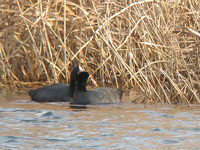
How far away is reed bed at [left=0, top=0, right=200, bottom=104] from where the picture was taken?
1070cm

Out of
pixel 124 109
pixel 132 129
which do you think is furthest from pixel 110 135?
pixel 124 109

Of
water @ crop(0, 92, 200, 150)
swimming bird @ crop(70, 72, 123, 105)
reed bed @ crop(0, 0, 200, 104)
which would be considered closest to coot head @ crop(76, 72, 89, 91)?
swimming bird @ crop(70, 72, 123, 105)

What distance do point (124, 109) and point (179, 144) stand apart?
10.2ft

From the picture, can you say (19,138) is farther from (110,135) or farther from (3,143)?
(110,135)

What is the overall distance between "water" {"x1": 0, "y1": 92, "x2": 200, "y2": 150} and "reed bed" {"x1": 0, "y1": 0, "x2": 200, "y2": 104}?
60cm

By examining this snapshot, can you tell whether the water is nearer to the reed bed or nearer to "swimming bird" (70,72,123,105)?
"swimming bird" (70,72,123,105)

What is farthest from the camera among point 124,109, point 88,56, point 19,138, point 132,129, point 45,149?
point 88,56

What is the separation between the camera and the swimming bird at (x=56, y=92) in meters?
11.7

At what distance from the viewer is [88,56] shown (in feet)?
Result: 41.5

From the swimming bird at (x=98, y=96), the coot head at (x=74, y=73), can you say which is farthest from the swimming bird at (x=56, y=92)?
the swimming bird at (x=98, y=96)

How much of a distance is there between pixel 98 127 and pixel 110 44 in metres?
3.13

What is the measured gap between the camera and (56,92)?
466 inches

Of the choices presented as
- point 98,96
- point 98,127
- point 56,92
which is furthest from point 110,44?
point 98,127

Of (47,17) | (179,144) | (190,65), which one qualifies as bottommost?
(179,144)
